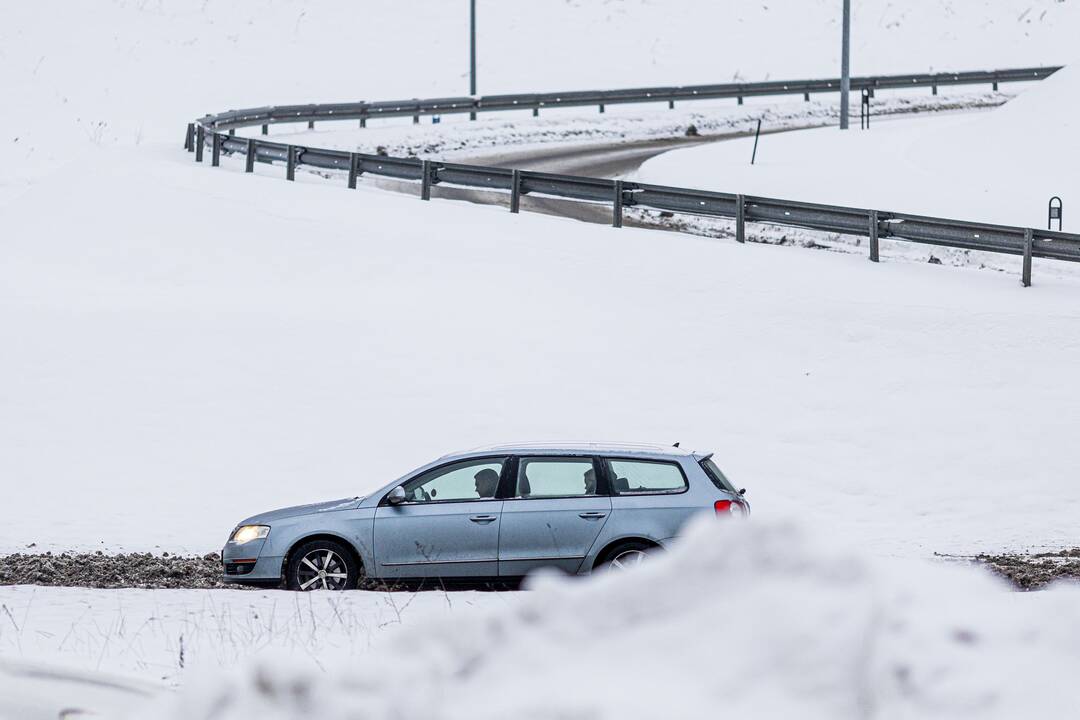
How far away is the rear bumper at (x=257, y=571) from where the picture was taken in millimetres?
10320

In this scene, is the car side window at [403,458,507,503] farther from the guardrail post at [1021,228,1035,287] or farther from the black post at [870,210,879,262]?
the black post at [870,210,879,262]

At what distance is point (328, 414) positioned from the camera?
16.9 m

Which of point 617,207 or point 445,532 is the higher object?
point 617,207

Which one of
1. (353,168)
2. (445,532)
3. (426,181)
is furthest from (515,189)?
(445,532)

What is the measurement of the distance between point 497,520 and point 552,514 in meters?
0.43

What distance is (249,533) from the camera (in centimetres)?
1052

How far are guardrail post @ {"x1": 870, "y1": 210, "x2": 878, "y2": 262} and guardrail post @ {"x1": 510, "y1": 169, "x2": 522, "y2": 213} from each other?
6553 mm

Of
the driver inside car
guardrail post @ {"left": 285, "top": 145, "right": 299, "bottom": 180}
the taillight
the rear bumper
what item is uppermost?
guardrail post @ {"left": 285, "top": 145, "right": 299, "bottom": 180}

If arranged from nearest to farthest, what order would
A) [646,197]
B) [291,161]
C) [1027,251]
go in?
[1027,251], [646,197], [291,161]

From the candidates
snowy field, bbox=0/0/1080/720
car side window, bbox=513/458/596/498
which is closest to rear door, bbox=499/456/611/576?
car side window, bbox=513/458/596/498

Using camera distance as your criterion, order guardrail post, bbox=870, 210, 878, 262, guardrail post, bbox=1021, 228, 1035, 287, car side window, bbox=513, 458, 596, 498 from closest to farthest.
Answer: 1. car side window, bbox=513, 458, 596, 498
2. guardrail post, bbox=1021, 228, 1035, 287
3. guardrail post, bbox=870, 210, 878, 262

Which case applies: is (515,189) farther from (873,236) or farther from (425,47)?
(425,47)

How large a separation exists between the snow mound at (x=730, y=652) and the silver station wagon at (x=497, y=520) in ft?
23.3

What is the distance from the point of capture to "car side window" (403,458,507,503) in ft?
34.3
